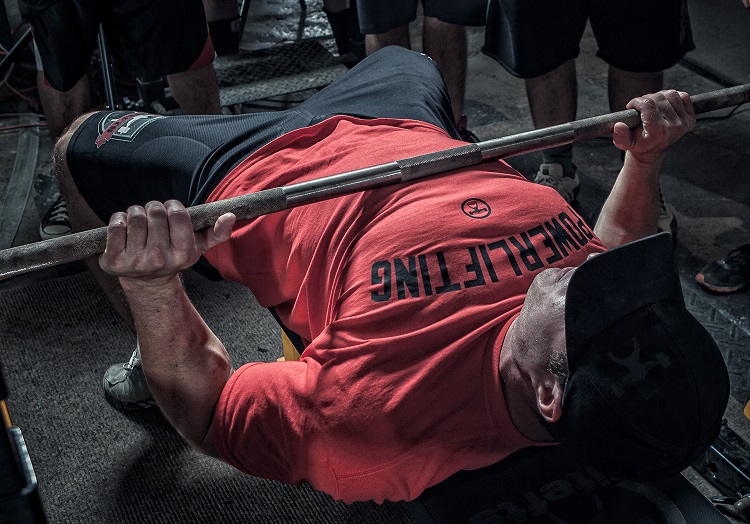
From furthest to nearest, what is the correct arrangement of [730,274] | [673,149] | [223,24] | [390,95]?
[223,24] < [673,149] < [730,274] < [390,95]

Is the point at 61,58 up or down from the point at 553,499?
up

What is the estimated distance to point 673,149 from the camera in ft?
10.2

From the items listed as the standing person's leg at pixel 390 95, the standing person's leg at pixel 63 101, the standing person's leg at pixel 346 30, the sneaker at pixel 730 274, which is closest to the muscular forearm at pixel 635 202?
the standing person's leg at pixel 390 95

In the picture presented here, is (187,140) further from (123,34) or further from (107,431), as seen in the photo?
(123,34)

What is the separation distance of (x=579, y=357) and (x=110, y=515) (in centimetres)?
111

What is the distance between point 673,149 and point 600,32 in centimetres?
72

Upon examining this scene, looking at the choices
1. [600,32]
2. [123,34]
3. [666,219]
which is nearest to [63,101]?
[123,34]

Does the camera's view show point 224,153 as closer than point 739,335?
Yes

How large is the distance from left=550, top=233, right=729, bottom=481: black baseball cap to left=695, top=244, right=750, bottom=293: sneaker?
1.23 metres

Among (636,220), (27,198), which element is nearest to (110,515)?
(636,220)

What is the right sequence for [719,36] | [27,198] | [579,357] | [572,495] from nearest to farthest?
[579,357], [572,495], [27,198], [719,36]

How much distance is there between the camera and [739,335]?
2.27 metres

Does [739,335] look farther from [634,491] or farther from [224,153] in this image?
[224,153]

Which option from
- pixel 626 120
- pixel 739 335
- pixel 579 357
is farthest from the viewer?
pixel 739 335
